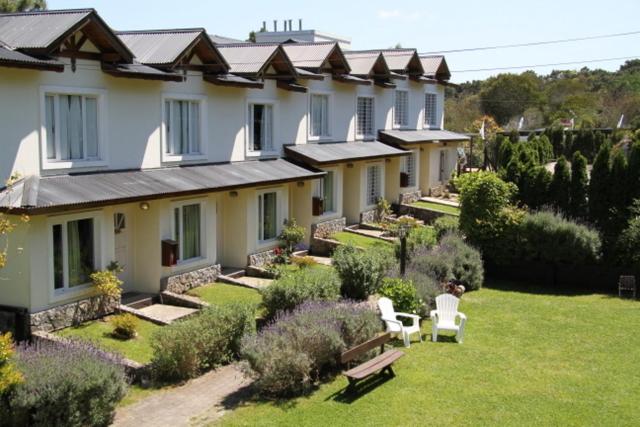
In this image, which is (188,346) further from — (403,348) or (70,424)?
(403,348)

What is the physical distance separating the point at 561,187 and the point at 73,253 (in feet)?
58.7

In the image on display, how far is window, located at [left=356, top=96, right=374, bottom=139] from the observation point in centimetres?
3181

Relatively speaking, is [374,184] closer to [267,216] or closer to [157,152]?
[267,216]

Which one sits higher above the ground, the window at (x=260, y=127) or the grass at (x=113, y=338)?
the window at (x=260, y=127)

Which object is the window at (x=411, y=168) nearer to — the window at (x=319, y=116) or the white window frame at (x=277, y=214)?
the window at (x=319, y=116)

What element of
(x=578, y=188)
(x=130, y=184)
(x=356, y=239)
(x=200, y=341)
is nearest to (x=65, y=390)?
(x=200, y=341)

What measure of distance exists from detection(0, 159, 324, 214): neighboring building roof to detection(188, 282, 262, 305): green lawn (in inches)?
118

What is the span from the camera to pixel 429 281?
Result: 19188 mm

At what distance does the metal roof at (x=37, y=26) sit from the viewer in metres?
16.0

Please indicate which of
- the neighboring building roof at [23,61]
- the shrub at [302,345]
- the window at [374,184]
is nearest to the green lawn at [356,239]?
the window at [374,184]

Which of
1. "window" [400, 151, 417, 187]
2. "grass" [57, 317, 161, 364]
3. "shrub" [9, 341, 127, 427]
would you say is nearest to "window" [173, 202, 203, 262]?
"grass" [57, 317, 161, 364]

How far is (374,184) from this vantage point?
32406 millimetres

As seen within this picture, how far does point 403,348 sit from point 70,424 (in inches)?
294

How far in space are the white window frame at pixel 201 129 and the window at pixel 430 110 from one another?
19823 millimetres
